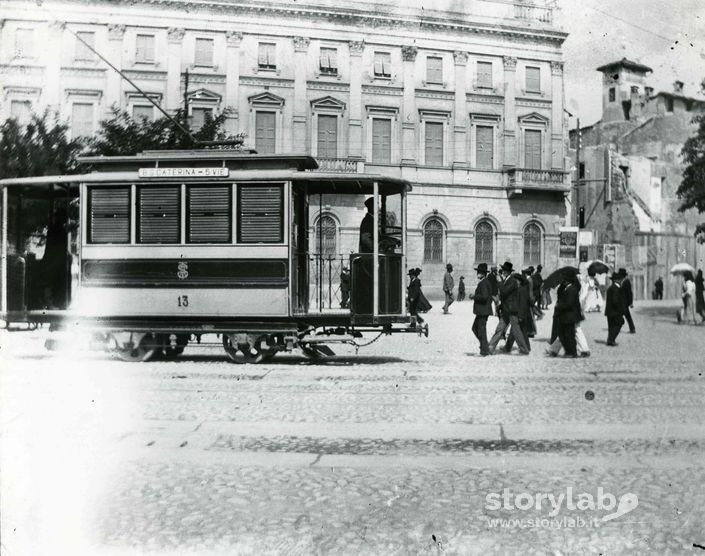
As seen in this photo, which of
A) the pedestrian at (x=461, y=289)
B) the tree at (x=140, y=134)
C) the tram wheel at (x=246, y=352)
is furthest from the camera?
the pedestrian at (x=461, y=289)

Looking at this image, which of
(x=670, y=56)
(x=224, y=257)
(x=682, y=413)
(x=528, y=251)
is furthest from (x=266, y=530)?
(x=528, y=251)

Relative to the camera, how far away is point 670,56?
8.41 metres

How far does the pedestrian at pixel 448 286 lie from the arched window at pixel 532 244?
2.76 metres

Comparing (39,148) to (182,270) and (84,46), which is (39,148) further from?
(182,270)

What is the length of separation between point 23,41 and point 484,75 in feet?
29.7

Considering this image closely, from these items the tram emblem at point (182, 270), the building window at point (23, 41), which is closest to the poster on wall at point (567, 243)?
the tram emblem at point (182, 270)

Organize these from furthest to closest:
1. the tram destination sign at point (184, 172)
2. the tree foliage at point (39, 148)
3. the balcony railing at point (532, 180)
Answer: the balcony railing at point (532, 180) → the tree foliage at point (39, 148) → the tram destination sign at point (184, 172)

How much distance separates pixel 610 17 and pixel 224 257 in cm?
706

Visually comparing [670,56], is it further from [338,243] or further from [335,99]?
[335,99]

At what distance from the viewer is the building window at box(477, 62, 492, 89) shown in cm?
1566

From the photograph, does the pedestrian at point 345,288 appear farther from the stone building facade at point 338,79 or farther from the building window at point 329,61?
the building window at point 329,61

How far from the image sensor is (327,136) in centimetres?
1748

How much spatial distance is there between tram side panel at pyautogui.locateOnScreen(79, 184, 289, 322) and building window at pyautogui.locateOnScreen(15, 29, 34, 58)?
2.84 meters

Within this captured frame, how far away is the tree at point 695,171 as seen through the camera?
44.4 ft
